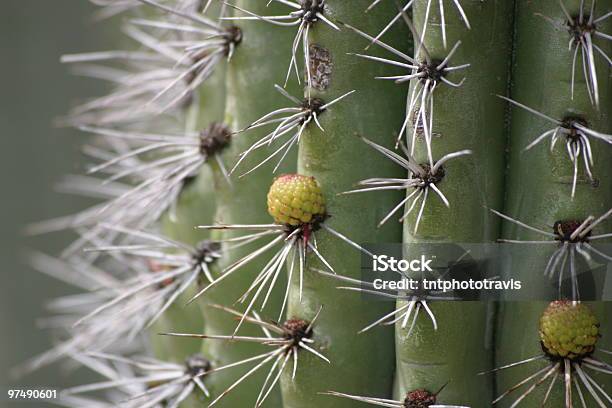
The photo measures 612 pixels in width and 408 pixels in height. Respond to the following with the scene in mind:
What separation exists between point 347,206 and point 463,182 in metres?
0.18

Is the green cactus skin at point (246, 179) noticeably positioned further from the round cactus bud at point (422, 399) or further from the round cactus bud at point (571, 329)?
the round cactus bud at point (571, 329)

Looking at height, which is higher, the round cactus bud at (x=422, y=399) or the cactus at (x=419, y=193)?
the cactus at (x=419, y=193)

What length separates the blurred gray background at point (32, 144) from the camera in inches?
117

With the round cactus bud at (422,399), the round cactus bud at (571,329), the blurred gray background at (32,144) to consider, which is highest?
the blurred gray background at (32,144)

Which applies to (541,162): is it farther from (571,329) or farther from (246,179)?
(246,179)

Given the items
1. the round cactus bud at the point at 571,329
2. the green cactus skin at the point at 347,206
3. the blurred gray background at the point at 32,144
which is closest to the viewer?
the round cactus bud at the point at 571,329

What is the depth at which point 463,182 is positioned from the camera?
3.68 feet

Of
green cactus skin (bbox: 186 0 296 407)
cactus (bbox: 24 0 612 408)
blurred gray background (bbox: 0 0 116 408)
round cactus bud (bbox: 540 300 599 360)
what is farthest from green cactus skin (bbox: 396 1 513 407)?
blurred gray background (bbox: 0 0 116 408)

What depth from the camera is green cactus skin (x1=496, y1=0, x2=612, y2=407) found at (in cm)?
110

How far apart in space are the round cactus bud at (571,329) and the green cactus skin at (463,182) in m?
0.11

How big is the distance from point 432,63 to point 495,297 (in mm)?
A: 342

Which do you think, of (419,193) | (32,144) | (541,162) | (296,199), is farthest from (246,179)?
(32,144)

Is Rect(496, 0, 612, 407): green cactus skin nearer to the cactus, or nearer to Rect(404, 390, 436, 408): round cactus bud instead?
the cactus

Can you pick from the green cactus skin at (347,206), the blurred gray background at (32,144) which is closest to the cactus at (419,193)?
the green cactus skin at (347,206)
